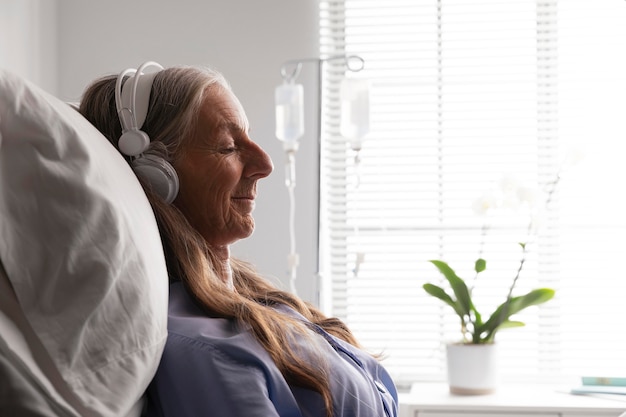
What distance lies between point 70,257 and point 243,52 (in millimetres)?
2353

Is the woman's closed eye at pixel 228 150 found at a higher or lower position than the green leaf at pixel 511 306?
higher

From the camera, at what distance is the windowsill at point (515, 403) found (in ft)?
8.00

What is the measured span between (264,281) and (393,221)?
170cm

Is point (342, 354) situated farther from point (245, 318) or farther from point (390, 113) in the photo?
point (390, 113)

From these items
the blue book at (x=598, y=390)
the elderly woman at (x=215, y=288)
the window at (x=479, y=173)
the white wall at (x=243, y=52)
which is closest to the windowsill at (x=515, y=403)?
the blue book at (x=598, y=390)

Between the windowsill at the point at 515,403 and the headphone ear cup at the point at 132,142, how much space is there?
1561 mm

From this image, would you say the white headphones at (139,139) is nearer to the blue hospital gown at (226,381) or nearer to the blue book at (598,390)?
the blue hospital gown at (226,381)

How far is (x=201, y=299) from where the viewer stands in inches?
43.5

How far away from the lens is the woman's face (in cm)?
125

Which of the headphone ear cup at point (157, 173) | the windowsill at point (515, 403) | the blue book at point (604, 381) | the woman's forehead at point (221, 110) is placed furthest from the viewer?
the blue book at point (604, 381)

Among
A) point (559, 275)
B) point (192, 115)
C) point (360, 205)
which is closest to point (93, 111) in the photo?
point (192, 115)

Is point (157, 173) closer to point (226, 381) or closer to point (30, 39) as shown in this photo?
point (226, 381)

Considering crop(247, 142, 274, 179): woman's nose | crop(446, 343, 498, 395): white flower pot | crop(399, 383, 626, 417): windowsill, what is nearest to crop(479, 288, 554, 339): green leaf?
crop(446, 343, 498, 395): white flower pot

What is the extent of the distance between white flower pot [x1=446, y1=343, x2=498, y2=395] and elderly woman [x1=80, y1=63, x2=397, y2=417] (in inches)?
52.2
